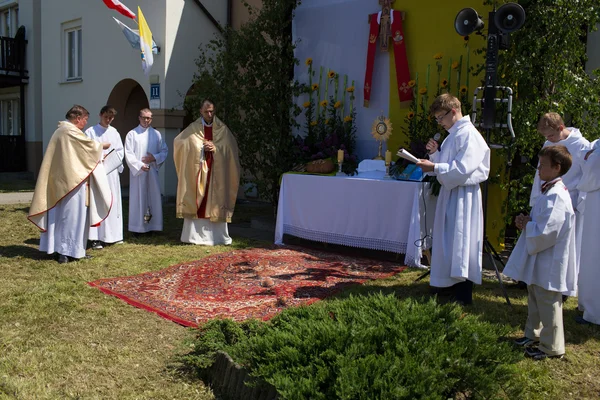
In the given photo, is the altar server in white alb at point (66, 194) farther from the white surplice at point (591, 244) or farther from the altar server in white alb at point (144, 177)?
the white surplice at point (591, 244)

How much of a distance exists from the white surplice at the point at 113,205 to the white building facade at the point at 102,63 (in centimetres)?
361

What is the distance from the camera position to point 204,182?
26.6ft

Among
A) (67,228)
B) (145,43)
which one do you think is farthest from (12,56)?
(67,228)

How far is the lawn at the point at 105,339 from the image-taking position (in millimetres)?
3506

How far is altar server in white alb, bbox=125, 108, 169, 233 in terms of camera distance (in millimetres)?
8547

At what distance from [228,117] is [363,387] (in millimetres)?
7596

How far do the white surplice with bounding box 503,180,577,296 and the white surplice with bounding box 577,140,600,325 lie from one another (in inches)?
37.0

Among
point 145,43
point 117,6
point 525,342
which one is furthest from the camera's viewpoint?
point 145,43

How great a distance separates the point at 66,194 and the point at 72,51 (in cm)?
1068

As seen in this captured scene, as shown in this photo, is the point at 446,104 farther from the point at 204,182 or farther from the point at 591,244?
the point at 204,182

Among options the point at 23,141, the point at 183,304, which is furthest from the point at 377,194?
the point at 23,141

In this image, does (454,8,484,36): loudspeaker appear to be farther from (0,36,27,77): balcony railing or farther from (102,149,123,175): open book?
(0,36,27,77): balcony railing

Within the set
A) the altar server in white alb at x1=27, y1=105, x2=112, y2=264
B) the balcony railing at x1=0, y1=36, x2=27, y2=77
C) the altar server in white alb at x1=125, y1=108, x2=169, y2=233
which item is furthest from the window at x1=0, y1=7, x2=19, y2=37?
the altar server in white alb at x1=27, y1=105, x2=112, y2=264

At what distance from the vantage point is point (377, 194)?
23.3 ft
